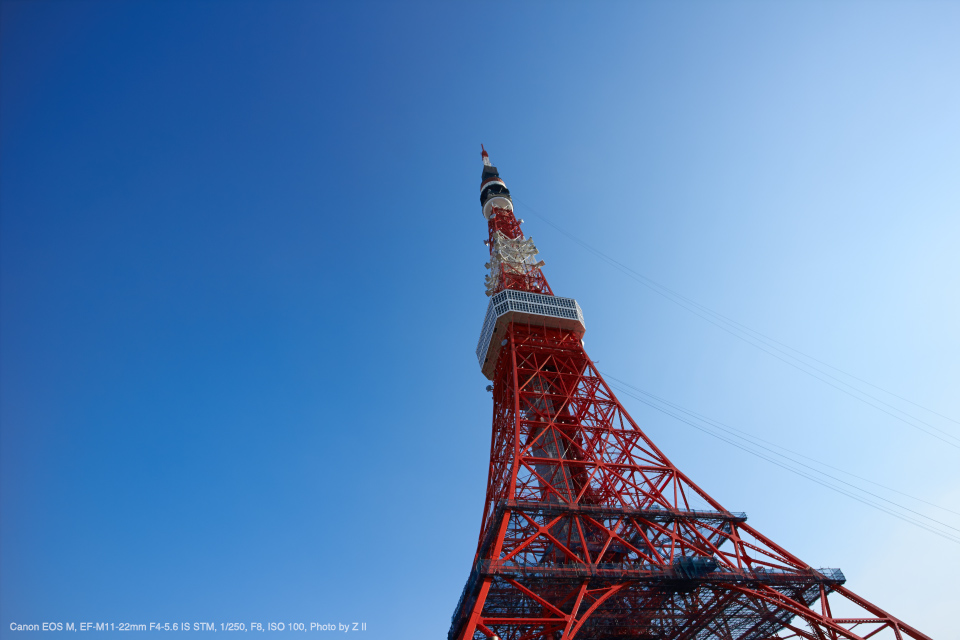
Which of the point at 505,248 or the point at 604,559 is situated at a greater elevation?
the point at 505,248

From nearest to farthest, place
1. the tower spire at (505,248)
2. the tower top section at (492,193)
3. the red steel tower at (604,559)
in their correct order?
the red steel tower at (604,559) < the tower spire at (505,248) < the tower top section at (492,193)

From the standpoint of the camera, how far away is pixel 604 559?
25.1 meters

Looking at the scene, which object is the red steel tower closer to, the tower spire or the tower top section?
the tower spire

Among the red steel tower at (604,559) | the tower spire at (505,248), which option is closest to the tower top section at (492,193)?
the tower spire at (505,248)

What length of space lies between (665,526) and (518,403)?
8.53 metres

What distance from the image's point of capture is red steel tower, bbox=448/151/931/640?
2045cm

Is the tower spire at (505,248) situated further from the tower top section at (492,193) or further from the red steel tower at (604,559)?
the red steel tower at (604,559)

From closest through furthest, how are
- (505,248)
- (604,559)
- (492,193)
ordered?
(604,559) < (505,248) < (492,193)

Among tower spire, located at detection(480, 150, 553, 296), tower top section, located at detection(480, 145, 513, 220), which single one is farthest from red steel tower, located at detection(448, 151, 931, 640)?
tower top section, located at detection(480, 145, 513, 220)

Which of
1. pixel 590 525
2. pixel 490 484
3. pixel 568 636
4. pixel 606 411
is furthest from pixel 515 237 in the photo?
pixel 568 636

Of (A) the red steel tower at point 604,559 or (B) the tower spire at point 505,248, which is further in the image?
(B) the tower spire at point 505,248

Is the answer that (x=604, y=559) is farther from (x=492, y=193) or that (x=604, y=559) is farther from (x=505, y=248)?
(x=492, y=193)

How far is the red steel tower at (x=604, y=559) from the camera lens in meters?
20.5

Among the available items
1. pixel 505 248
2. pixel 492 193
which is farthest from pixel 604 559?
pixel 492 193
